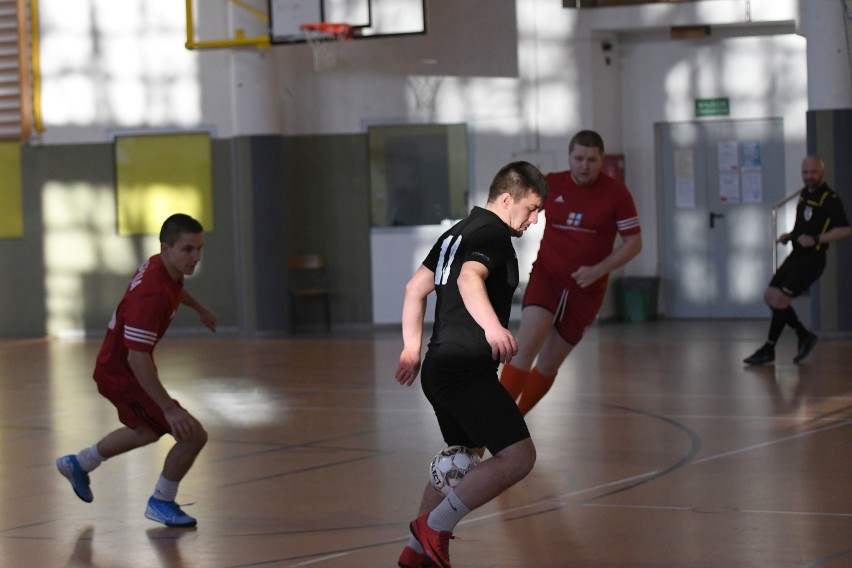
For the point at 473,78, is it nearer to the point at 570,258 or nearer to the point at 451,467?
the point at 570,258

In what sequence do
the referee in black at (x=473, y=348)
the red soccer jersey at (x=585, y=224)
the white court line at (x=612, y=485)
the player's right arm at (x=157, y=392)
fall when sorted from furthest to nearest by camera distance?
the red soccer jersey at (x=585, y=224), the player's right arm at (x=157, y=392), the white court line at (x=612, y=485), the referee in black at (x=473, y=348)

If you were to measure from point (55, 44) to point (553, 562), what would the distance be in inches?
561

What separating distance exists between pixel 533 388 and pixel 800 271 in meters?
4.68

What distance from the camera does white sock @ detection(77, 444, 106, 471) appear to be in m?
6.37

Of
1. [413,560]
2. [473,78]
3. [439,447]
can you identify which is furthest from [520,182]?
[473,78]

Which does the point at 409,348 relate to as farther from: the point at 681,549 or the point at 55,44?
the point at 55,44

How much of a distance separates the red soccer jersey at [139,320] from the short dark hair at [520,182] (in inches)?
69.1

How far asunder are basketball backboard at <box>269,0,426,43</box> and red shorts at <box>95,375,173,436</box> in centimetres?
1041

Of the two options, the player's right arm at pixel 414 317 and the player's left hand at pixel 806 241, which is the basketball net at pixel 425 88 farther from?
the player's right arm at pixel 414 317

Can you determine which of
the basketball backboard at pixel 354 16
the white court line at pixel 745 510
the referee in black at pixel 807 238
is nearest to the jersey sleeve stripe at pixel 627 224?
the white court line at pixel 745 510

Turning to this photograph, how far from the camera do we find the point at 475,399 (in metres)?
4.83

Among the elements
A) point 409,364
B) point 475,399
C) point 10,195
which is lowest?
point 475,399

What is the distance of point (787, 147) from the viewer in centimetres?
1666

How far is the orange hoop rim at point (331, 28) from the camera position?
15.9 meters
